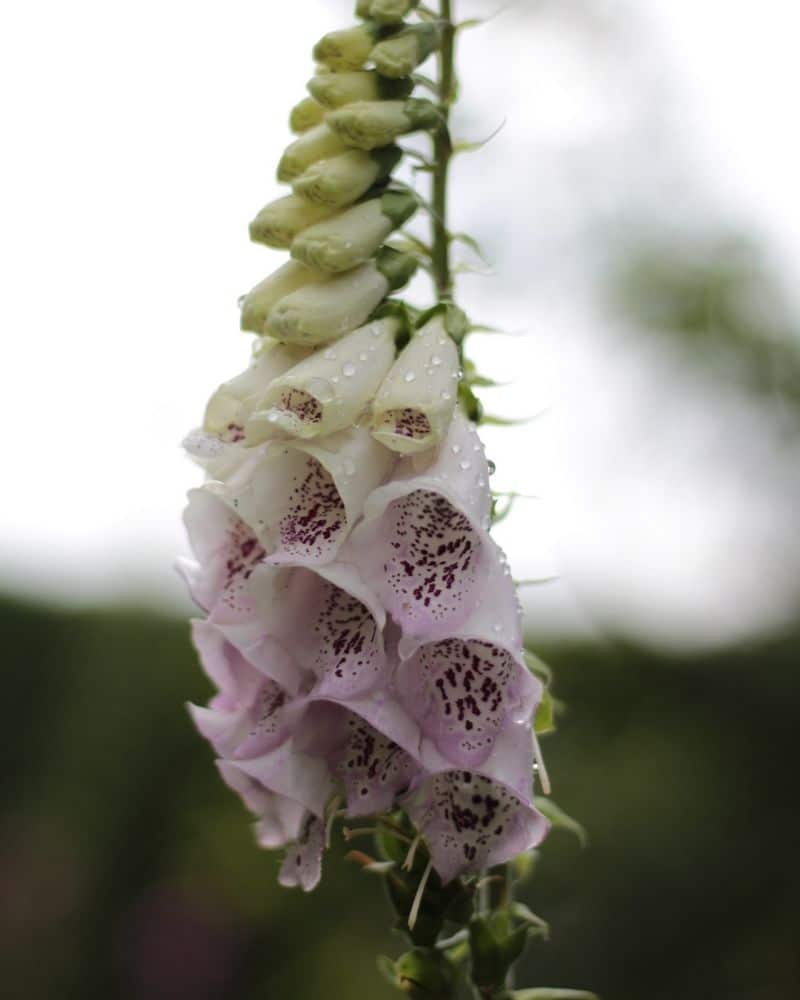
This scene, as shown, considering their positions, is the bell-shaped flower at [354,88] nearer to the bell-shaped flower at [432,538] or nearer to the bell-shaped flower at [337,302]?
the bell-shaped flower at [337,302]

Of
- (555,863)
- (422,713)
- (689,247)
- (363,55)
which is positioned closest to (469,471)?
(422,713)

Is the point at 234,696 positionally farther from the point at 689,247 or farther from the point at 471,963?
the point at 689,247

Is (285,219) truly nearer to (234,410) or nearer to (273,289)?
(273,289)

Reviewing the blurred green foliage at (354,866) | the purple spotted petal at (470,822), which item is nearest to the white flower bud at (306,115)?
the purple spotted petal at (470,822)

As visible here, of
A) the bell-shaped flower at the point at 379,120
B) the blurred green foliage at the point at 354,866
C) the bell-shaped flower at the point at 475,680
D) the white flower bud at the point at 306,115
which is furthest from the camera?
the blurred green foliage at the point at 354,866

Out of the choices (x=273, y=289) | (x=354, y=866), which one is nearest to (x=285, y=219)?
→ (x=273, y=289)

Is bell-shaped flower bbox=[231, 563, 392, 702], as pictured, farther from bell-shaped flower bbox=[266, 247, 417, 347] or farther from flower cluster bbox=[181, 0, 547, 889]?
bell-shaped flower bbox=[266, 247, 417, 347]
